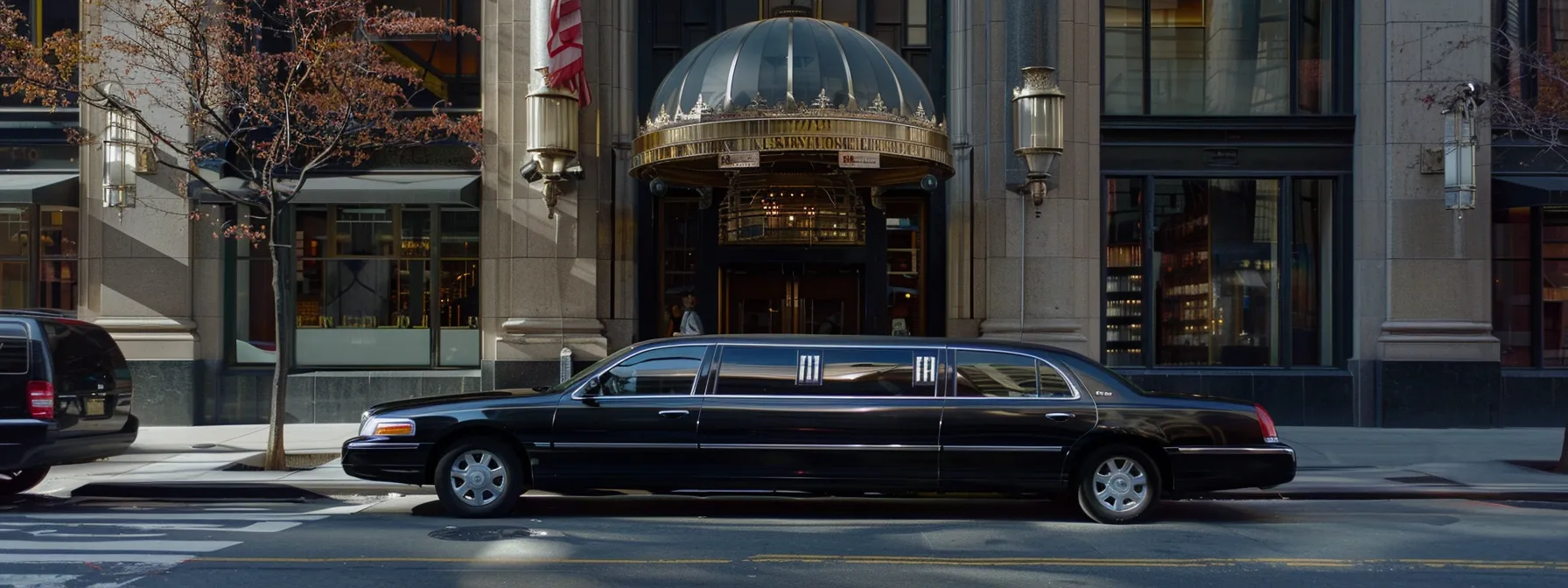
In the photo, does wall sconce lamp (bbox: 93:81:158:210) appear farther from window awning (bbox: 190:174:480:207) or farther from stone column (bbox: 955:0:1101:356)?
stone column (bbox: 955:0:1101:356)

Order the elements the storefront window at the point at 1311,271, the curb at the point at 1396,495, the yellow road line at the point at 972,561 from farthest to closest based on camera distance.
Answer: the storefront window at the point at 1311,271 < the curb at the point at 1396,495 < the yellow road line at the point at 972,561

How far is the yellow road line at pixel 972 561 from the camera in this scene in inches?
313

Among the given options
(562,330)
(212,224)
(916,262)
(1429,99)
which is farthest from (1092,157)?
(212,224)

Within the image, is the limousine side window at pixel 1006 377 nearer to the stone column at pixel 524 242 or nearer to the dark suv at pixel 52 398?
the dark suv at pixel 52 398

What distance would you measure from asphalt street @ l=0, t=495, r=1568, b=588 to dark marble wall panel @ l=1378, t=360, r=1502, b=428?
17.8ft

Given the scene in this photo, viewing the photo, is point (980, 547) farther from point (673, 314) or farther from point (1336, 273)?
point (1336, 273)

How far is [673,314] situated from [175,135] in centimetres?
709

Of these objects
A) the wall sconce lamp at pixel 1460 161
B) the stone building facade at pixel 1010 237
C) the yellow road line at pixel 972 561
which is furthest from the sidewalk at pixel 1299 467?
the yellow road line at pixel 972 561

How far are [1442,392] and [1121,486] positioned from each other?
8994mm

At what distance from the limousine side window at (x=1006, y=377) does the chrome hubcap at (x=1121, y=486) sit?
664mm

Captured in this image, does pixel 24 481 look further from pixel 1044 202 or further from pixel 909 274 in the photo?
pixel 1044 202

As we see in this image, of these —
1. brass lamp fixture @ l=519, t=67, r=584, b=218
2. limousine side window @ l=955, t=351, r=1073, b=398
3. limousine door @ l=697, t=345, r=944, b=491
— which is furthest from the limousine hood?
brass lamp fixture @ l=519, t=67, r=584, b=218

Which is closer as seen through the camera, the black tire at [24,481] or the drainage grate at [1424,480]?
the black tire at [24,481]

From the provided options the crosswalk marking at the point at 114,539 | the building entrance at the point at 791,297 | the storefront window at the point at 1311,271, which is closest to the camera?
the crosswalk marking at the point at 114,539
